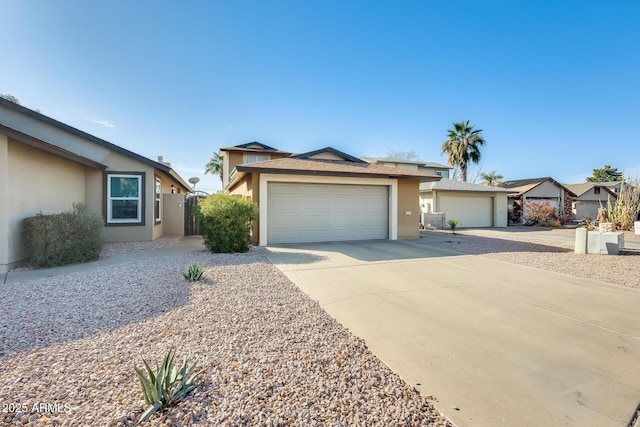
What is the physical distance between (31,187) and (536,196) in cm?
3184

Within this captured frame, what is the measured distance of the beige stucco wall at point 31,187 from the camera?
672 centimetres

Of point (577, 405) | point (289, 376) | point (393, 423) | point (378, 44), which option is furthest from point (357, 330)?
point (378, 44)

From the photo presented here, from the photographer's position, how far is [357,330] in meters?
3.76

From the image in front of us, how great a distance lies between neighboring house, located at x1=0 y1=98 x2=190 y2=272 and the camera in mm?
6656

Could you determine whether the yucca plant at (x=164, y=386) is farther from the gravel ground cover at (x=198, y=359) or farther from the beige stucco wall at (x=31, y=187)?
the beige stucco wall at (x=31, y=187)

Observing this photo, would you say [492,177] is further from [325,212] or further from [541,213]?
[325,212]

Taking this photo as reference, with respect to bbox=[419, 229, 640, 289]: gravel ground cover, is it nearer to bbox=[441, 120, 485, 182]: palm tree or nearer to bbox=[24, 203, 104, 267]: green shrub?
bbox=[24, 203, 104, 267]: green shrub

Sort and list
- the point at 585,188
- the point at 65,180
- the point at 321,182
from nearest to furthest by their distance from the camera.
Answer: the point at 65,180 < the point at 321,182 < the point at 585,188

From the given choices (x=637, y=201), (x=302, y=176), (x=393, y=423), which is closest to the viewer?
(x=393, y=423)

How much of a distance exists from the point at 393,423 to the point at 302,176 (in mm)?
9687

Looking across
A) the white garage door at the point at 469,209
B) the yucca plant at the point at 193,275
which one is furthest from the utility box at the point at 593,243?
the yucca plant at the point at 193,275

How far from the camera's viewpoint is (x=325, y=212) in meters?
12.0

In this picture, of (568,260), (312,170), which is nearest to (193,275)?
(312,170)

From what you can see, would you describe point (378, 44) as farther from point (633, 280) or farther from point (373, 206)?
point (633, 280)
